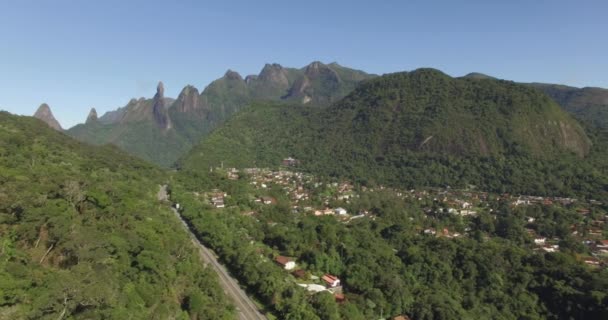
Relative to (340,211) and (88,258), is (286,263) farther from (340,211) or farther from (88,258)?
(340,211)

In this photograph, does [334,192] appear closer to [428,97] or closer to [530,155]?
[530,155]

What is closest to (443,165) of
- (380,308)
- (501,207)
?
(501,207)

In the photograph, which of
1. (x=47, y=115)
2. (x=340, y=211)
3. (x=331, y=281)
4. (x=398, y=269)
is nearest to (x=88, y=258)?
(x=331, y=281)

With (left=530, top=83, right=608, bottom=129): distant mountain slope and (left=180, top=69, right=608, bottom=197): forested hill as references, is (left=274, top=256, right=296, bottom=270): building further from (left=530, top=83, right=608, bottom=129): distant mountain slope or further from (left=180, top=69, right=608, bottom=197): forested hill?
(left=530, top=83, right=608, bottom=129): distant mountain slope

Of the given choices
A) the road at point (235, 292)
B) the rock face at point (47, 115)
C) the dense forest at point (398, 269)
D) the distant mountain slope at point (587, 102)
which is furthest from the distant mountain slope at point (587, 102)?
the rock face at point (47, 115)

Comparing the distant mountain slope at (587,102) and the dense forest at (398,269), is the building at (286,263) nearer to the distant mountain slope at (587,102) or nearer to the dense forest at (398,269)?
the dense forest at (398,269)

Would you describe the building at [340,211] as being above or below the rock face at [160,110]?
below

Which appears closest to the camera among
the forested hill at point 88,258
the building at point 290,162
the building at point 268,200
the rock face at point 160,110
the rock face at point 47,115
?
the forested hill at point 88,258
